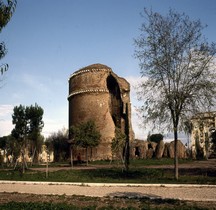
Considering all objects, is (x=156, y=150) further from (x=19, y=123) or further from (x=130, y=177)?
(x=130, y=177)

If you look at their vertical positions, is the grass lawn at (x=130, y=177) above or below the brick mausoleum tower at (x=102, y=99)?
below

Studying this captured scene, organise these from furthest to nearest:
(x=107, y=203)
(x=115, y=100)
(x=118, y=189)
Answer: (x=115, y=100)
(x=118, y=189)
(x=107, y=203)

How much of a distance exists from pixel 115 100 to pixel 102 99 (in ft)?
6.69

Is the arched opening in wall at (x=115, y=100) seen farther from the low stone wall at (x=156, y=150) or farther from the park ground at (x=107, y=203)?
the park ground at (x=107, y=203)

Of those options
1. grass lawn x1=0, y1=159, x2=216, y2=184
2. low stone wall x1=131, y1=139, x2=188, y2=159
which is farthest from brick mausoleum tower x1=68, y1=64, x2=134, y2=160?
grass lawn x1=0, y1=159, x2=216, y2=184

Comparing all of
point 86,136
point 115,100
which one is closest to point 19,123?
point 115,100

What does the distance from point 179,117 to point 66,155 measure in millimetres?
36021

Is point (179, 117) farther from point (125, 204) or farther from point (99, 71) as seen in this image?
point (99, 71)

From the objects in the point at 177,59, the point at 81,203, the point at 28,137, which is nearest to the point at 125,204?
the point at 81,203

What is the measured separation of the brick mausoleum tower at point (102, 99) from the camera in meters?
45.9

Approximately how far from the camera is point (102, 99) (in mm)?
46844

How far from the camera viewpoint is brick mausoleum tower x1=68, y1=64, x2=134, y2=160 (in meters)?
45.9

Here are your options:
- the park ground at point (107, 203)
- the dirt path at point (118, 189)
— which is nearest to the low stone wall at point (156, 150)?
the dirt path at point (118, 189)

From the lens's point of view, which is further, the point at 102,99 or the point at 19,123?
the point at 19,123
